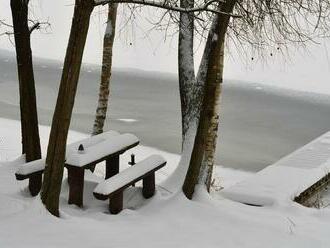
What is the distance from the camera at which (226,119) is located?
3017cm

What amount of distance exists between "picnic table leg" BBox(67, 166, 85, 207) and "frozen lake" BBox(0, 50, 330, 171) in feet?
37.4

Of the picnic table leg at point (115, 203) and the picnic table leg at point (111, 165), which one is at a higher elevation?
the picnic table leg at point (111, 165)

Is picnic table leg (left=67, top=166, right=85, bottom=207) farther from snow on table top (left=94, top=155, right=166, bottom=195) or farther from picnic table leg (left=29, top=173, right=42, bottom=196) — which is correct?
picnic table leg (left=29, top=173, right=42, bottom=196)

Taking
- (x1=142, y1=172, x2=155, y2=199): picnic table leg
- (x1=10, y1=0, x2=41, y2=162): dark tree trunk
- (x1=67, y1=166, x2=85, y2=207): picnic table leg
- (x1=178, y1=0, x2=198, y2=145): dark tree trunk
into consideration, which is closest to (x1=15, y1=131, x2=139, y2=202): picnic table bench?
(x1=67, y1=166, x2=85, y2=207): picnic table leg

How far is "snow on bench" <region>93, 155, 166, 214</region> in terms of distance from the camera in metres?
5.38

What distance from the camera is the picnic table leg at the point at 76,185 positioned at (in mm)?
5793

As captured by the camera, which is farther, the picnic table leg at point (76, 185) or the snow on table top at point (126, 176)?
the picnic table leg at point (76, 185)

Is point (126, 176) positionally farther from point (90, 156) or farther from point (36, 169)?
point (36, 169)

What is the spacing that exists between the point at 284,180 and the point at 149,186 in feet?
12.6

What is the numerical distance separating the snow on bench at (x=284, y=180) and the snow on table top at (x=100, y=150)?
7.54 ft

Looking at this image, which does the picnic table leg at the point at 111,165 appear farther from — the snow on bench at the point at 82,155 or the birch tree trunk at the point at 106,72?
the birch tree trunk at the point at 106,72

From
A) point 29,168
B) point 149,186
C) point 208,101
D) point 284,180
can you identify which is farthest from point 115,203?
point 284,180

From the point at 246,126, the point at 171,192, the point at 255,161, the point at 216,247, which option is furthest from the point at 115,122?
the point at 216,247

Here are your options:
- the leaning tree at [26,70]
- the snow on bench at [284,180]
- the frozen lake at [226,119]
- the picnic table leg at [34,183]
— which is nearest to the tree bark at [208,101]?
the snow on bench at [284,180]
